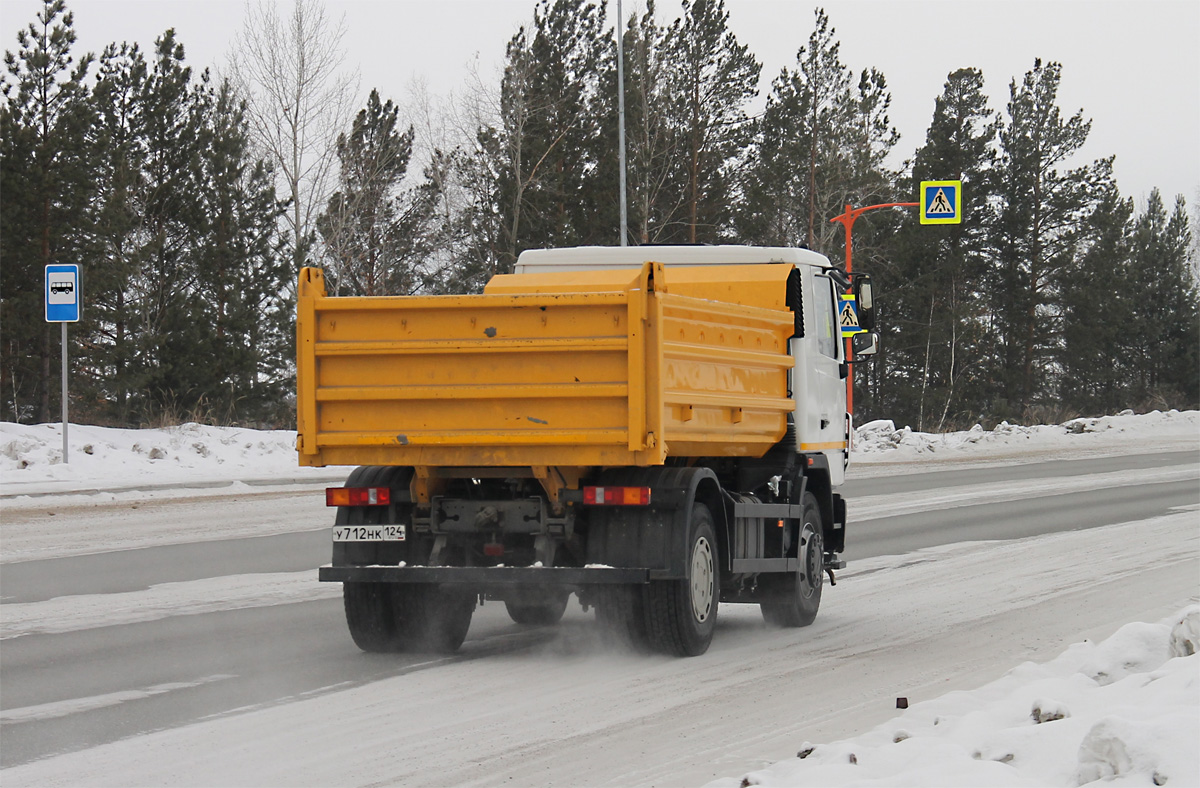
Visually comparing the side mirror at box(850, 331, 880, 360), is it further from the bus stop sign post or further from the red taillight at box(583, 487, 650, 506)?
the bus stop sign post

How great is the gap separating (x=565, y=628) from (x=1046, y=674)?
12.0 feet

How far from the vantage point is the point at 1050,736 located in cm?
498

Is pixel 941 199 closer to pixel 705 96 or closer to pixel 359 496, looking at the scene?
pixel 705 96

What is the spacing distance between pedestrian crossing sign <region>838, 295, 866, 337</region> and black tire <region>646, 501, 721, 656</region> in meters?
2.76

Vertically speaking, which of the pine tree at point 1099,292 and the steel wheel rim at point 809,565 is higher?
the pine tree at point 1099,292

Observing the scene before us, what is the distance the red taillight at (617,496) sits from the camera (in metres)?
7.67

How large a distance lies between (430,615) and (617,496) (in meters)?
1.55

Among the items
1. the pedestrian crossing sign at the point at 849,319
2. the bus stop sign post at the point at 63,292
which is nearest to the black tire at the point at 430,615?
the pedestrian crossing sign at the point at 849,319

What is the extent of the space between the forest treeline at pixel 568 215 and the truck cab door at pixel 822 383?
70.2 ft

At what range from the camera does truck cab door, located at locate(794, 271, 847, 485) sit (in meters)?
9.48

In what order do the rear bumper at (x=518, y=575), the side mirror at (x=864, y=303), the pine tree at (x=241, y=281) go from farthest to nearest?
the pine tree at (x=241, y=281)
the side mirror at (x=864, y=303)
the rear bumper at (x=518, y=575)

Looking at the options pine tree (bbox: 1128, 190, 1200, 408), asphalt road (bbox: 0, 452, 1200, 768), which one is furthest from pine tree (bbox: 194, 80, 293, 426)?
pine tree (bbox: 1128, 190, 1200, 408)

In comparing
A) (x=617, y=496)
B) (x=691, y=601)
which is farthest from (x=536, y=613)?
(x=617, y=496)

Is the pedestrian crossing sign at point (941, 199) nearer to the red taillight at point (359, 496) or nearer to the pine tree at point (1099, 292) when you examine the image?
the red taillight at point (359, 496)
